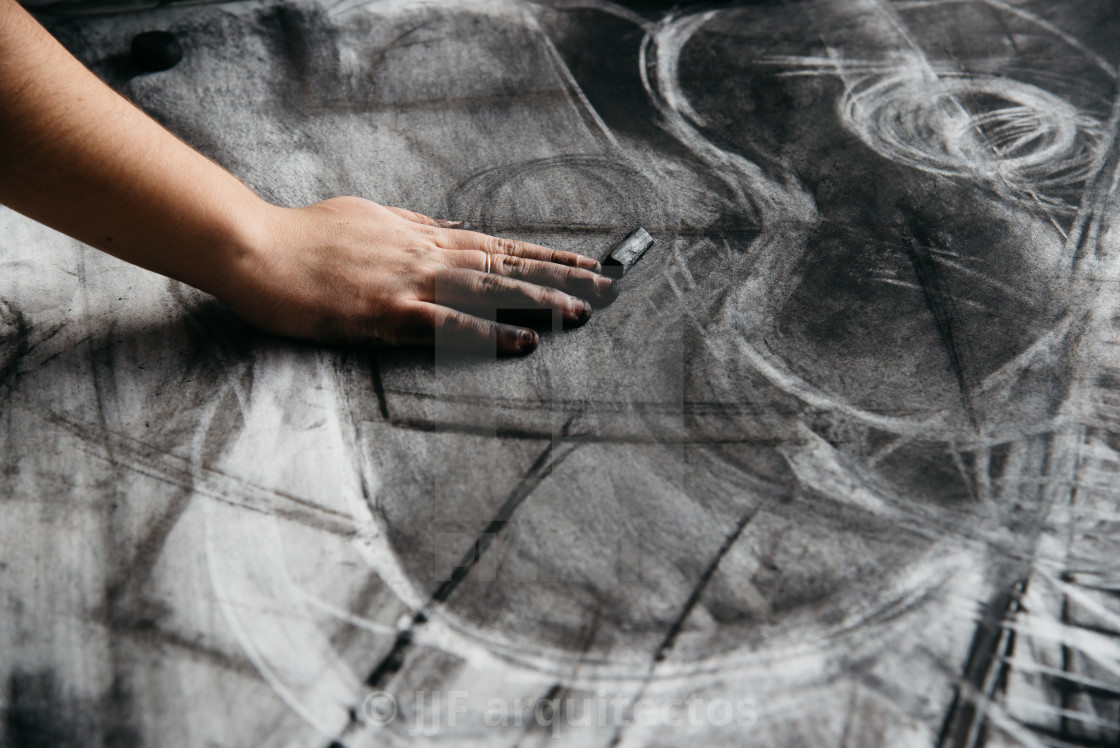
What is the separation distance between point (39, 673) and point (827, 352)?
111cm

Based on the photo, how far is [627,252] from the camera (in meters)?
1.28

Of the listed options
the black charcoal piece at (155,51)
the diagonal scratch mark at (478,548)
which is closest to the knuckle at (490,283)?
the diagonal scratch mark at (478,548)

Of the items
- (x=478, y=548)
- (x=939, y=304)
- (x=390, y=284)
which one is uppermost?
(x=939, y=304)

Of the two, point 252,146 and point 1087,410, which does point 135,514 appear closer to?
point 252,146

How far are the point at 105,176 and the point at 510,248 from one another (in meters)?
0.58

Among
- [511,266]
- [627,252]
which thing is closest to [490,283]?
[511,266]

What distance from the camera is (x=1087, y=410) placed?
109 cm

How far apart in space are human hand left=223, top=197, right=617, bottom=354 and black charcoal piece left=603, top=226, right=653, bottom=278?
50 millimetres

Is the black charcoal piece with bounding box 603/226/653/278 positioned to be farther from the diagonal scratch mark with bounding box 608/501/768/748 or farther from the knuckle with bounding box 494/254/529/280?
the diagonal scratch mark with bounding box 608/501/768/748

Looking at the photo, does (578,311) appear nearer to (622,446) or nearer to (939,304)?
(622,446)

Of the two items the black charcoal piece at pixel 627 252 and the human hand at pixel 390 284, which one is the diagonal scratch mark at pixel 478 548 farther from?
the black charcoal piece at pixel 627 252

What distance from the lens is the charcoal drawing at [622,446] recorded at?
840 mm

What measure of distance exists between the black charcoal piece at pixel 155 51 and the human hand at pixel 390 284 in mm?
713

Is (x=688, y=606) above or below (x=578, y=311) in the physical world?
below
